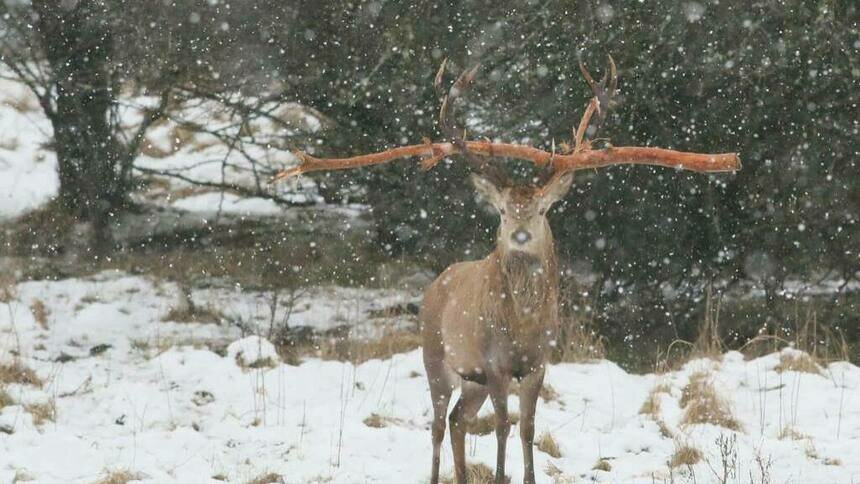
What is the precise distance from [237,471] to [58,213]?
6447 millimetres

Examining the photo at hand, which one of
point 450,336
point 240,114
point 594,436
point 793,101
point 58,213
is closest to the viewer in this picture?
point 450,336

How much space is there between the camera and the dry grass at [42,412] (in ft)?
20.9

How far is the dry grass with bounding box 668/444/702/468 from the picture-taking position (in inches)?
221

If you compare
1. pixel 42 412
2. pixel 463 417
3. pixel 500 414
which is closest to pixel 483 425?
pixel 463 417

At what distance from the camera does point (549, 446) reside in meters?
6.01

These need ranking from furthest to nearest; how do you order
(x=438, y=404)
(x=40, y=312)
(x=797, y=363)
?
(x=40, y=312)
(x=797, y=363)
(x=438, y=404)

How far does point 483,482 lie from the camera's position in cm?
546

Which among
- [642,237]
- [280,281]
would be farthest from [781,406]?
[280,281]

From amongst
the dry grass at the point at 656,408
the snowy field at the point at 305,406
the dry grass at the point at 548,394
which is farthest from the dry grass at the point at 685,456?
the dry grass at the point at 548,394

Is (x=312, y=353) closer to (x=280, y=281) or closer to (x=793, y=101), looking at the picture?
(x=280, y=281)

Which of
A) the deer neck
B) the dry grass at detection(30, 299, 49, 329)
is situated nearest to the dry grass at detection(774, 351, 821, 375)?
the deer neck

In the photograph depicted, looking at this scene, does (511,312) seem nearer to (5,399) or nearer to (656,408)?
(656,408)

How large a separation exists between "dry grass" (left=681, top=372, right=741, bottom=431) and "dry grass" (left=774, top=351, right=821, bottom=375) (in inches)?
41.1

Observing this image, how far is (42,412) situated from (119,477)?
4.64 ft
